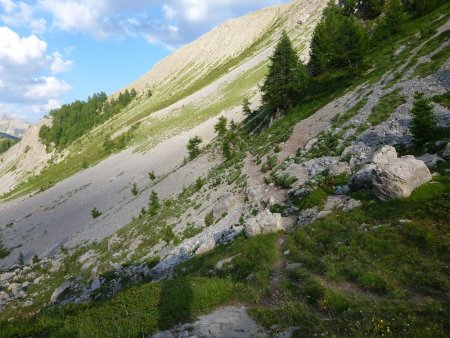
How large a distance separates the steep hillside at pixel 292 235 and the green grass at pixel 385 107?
192 mm

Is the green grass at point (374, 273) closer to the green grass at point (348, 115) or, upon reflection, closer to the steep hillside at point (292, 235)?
the steep hillside at point (292, 235)

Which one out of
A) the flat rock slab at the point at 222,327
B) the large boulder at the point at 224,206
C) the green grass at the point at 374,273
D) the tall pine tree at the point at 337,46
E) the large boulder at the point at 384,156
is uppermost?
the tall pine tree at the point at 337,46

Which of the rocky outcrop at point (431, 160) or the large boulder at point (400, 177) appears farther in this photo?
the rocky outcrop at point (431, 160)

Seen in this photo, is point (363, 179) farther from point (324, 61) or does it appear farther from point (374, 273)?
point (324, 61)

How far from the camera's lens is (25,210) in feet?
261

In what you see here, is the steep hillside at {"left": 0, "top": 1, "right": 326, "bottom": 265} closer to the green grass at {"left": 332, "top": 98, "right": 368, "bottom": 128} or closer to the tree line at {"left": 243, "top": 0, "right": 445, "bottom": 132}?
the tree line at {"left": 243, "top": 0, "right": 445, "bottom": 132}

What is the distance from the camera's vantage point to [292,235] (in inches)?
728

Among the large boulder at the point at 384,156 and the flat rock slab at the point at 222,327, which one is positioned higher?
the flat rock slab at the point at 222,327

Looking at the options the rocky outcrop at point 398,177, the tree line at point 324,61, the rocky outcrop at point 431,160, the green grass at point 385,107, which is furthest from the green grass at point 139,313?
the tree line at point 324,61

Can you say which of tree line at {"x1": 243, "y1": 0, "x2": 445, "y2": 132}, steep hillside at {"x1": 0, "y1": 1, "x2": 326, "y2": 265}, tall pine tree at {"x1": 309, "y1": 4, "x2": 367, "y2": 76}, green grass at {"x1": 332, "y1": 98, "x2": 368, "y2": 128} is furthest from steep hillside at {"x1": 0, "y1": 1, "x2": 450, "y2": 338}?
tall pine tree at {"x1": 309, "y1": 4, "x2": 367, "y2": 76}

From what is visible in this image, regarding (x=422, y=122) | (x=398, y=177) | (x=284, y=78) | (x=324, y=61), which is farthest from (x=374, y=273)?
(x=324, y=61)

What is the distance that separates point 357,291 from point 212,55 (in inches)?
7534

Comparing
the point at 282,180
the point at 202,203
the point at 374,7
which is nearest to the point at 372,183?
the point at 282,180

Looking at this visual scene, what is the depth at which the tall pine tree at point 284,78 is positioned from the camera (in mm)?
49969
